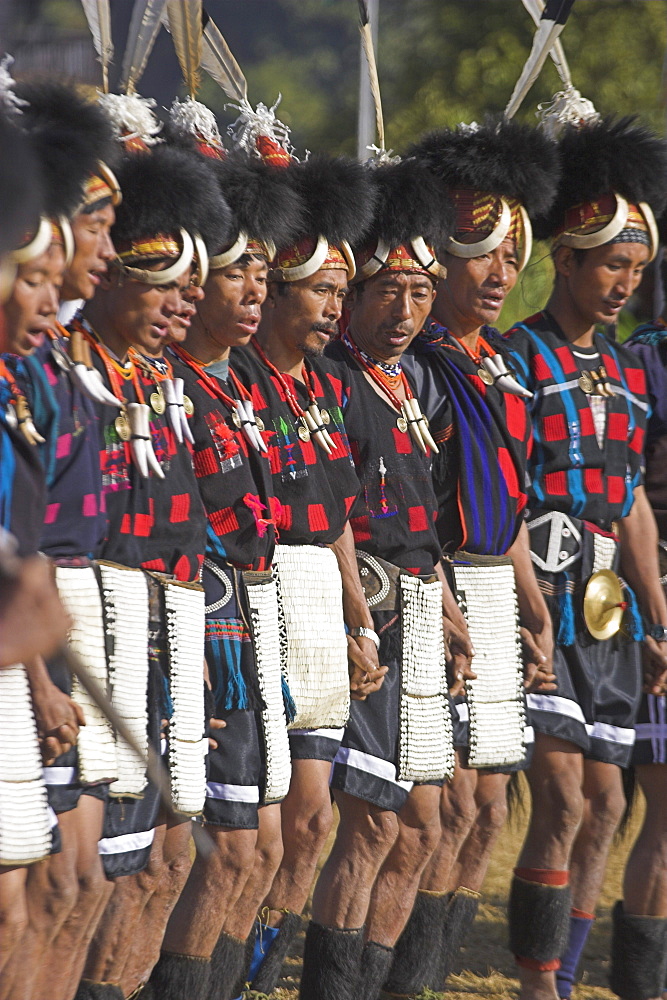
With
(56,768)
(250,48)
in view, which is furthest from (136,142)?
(250,48)

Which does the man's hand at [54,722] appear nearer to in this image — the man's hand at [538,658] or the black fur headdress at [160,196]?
the black fur headdress at [160,196]

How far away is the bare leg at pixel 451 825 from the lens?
4957 millimetres

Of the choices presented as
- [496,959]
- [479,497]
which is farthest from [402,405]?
[496,959]

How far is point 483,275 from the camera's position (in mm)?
5082

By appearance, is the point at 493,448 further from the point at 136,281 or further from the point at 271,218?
the point at 136,281

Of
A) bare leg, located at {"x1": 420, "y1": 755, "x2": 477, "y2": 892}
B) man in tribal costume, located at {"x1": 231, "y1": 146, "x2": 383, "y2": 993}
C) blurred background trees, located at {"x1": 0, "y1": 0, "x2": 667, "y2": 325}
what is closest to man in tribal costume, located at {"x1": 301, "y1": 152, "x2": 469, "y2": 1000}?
man in tribal costume, located at {"x1": 231, "y1": 146, "x2": 383, "y2": 993}

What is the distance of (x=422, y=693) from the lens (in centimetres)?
468

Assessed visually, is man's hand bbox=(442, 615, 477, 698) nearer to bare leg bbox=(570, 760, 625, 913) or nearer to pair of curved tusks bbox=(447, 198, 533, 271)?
bare leg bbox=(570, 760, 625, 913)

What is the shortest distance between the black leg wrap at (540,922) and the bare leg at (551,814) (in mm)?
73

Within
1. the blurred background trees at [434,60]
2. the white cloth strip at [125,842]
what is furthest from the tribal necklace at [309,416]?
the blurred background trees at [434,60]

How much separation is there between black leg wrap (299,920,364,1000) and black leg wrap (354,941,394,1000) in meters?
0.06

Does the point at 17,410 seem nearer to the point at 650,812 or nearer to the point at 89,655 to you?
the point at 89,655

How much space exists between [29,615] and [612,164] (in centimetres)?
369

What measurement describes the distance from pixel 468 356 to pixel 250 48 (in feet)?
39.3
